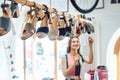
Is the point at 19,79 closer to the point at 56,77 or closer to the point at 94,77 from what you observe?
the point at 56,77

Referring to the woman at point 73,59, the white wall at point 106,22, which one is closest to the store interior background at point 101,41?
the white wall at point 106,22

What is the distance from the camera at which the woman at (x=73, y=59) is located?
2295mm

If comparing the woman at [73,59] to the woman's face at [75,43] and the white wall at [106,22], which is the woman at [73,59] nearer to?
the woman's face at [75,43]

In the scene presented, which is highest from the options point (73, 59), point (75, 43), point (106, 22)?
point (106, 22)

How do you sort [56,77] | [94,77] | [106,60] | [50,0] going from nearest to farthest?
[94,77], [106,60], [56,77], [50,0]

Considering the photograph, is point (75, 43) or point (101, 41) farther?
point (101, 41)

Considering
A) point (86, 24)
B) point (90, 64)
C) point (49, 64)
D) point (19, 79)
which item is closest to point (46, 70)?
point (49, 64)

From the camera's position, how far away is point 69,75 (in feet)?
7.53

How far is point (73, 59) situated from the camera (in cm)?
233

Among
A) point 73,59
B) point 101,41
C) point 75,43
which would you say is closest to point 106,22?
point 101,41

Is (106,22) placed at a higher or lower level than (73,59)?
higher

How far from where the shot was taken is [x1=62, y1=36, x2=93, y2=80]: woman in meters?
2.29

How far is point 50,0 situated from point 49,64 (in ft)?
2.44

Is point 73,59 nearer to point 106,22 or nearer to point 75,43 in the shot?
point 75,43
